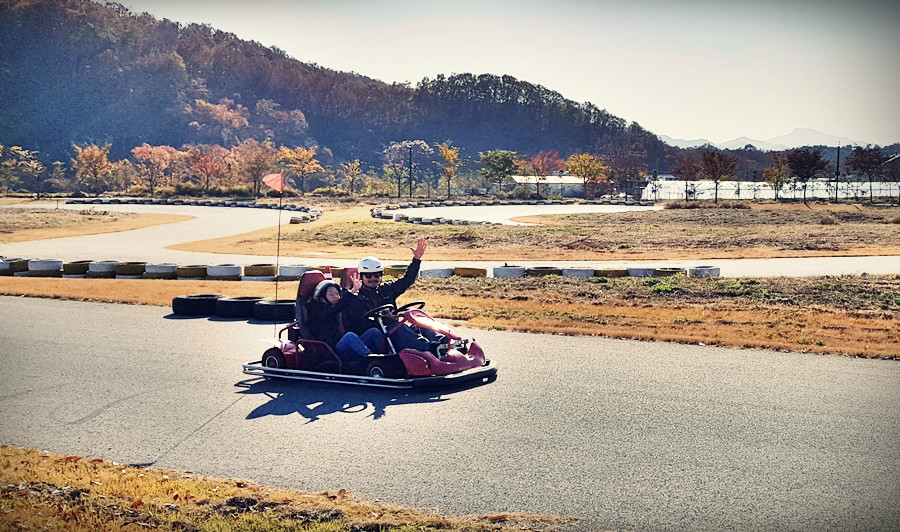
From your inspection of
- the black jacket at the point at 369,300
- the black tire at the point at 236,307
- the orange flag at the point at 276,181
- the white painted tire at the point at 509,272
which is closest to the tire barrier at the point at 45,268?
the black tire at the point at 236,307

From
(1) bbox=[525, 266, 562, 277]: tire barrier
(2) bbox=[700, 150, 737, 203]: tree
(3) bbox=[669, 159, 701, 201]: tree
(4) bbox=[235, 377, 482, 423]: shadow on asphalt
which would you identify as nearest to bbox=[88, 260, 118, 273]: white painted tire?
(1) bbox=[525, 266, 562, 277]: tire barrier

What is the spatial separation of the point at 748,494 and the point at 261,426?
16.0 ft

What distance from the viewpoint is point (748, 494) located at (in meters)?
6.96

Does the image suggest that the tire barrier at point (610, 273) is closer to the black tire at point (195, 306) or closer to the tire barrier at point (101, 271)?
the black tire at point (195, 306)

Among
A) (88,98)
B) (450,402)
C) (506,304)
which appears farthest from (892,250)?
(88,98)

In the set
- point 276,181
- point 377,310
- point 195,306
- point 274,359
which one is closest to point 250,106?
point 195,306

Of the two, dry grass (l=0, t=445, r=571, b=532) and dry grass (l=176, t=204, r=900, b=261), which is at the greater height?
dry grass (l=176, t=204, r=900, b=261)

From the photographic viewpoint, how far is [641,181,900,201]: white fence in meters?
84.7

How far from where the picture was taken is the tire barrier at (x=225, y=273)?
78.1 ft

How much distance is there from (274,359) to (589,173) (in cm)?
9120

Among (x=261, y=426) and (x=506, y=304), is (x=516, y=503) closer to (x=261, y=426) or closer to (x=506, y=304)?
(x=261, y=426)

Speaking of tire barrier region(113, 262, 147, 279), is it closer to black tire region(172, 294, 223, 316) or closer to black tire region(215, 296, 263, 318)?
black tire region(172, 294, 223, 316)

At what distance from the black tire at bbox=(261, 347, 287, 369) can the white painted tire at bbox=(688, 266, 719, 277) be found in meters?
14.6

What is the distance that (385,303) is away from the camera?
11.0 m
